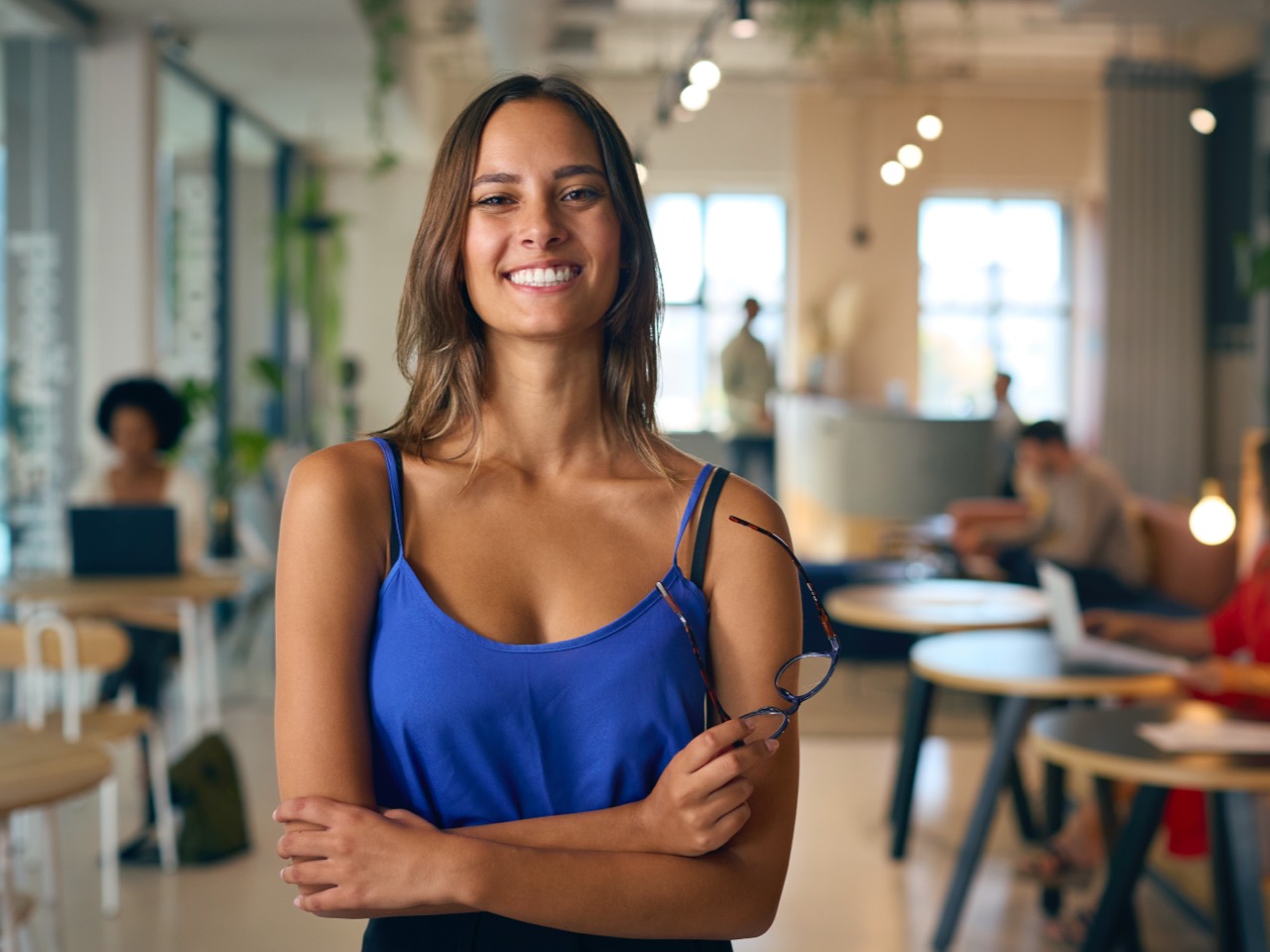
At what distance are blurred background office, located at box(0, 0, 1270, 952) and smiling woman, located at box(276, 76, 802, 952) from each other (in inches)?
8.9

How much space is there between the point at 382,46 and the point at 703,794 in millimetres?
7367

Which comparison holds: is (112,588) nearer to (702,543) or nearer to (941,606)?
(941,606)

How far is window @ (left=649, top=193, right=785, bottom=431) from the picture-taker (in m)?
14.6

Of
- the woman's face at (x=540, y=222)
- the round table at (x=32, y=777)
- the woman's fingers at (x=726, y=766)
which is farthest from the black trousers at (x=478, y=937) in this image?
the round table at (x=32, y=777)

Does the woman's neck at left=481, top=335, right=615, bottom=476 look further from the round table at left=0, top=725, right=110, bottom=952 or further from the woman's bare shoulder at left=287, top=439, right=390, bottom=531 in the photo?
the round table at left=0, top=725, right=110, bottom=952

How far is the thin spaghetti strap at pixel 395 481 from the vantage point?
129 cm

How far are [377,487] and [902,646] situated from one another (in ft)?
19.6

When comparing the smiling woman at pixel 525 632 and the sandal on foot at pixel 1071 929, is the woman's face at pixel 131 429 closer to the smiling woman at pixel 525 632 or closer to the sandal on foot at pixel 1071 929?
the sandal on foot at pixel 1071 929

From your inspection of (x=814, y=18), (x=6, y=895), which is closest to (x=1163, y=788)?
(x=6, y=895)

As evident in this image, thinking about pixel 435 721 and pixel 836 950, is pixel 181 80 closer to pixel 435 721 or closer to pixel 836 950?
pixel 836 950

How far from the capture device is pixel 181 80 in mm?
8062

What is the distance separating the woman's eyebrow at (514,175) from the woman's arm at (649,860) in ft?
1.20

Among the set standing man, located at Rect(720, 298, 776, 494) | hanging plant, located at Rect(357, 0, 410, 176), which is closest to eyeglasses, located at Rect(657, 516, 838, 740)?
hanging plant, located at Rect(357, 0, 410, 176)

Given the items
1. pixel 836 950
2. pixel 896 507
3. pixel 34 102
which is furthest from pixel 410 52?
pixel 836 950
